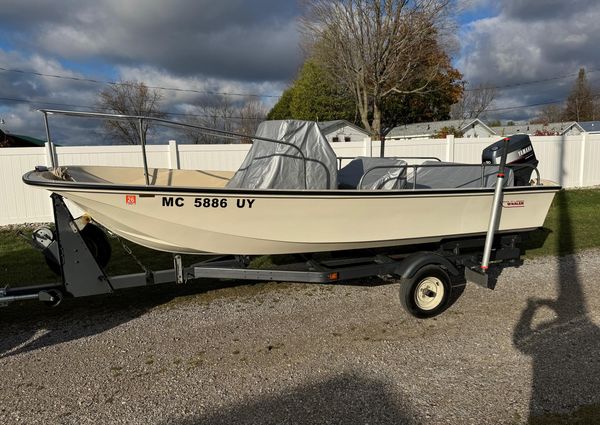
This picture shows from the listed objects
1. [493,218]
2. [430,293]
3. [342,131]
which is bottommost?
[430,293]

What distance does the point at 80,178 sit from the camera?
14.3 ft

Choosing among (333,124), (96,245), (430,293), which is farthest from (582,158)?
(333,124)

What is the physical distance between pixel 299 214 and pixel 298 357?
1267 millimetres

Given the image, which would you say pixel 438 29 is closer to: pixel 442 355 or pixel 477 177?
pixel 477 177

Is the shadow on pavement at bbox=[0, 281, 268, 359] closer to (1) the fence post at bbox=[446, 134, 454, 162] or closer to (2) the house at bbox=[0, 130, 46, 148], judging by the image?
(2) the house at bbox=[0, 130, 46, 148]

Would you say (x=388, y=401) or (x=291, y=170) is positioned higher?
(x=291, y=170)

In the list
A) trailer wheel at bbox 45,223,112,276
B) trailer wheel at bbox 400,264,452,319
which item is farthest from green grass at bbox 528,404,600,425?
trailer wheel at bbox 45,223,112,276

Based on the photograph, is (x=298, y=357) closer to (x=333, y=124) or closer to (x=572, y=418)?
(x=572, y=418)

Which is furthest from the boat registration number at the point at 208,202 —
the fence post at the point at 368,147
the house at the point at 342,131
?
the house at the point at 342,131

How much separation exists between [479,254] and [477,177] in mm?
1037

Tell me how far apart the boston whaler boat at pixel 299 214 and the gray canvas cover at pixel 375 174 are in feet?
0.08

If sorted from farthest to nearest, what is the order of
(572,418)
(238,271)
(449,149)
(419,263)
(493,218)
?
(449,149) < (493,218) < (419,263) < (238,271) < (572,418)

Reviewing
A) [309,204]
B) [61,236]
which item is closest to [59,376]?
[61,236]

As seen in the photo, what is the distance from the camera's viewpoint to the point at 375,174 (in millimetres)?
5082
